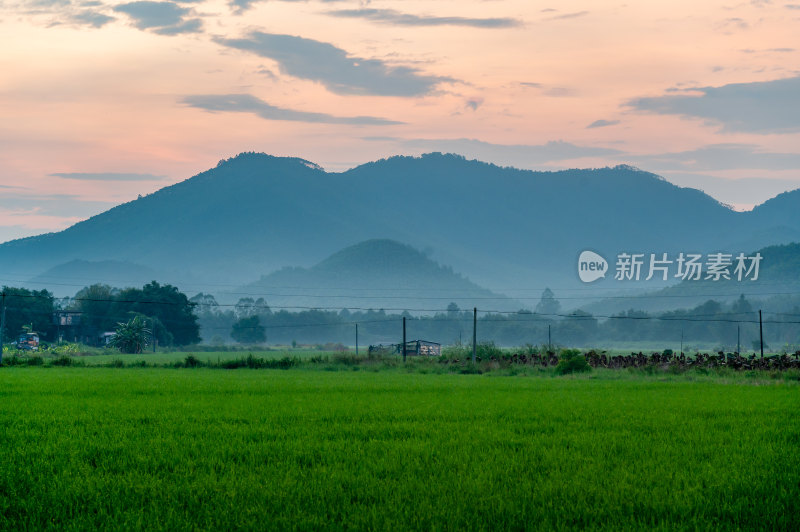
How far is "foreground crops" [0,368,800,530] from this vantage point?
7922 mm

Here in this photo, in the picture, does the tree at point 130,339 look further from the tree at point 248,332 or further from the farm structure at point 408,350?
the tree at point 248,332

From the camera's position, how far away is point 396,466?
10352mm

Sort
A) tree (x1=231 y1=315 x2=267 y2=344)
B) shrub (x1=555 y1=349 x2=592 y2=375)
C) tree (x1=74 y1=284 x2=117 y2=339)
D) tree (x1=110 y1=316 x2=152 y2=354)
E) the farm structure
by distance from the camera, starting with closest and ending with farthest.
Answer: shrub (x1=555 y1=349 x2=592 y2=375) → the farm structure → tree (x1=110 y1=316 x2=152 y2=354) → tree (x1=74 y1=284 x2=117 y2=339) → tree (x1=231 y1=315 x2=267 y2=344)

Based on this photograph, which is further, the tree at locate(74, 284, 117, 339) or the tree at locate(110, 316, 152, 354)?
the tree at locate(74, 284, 117, 339)

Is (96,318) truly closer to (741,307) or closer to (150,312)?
(150,312)

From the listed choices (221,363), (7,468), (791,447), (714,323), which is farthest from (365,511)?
(714,323)

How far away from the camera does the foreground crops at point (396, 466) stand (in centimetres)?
792

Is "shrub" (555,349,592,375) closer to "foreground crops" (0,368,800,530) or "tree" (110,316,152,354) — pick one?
"foreground crops" (0,368,800,530)

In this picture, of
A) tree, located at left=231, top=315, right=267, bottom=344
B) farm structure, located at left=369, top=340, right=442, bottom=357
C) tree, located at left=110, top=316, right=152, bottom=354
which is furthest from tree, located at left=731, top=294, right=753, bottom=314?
tree, located at left=110, top=316, right=152, bottom=354

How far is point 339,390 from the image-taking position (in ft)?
87.9

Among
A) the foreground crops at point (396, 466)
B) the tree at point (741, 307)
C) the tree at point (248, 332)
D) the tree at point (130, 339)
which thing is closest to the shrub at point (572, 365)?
the foreground crops at point (396, 466)

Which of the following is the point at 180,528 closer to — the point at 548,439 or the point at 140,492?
the point at 140,492

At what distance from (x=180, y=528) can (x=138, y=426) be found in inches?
322

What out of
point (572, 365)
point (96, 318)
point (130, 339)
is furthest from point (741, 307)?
point (572, 365)
